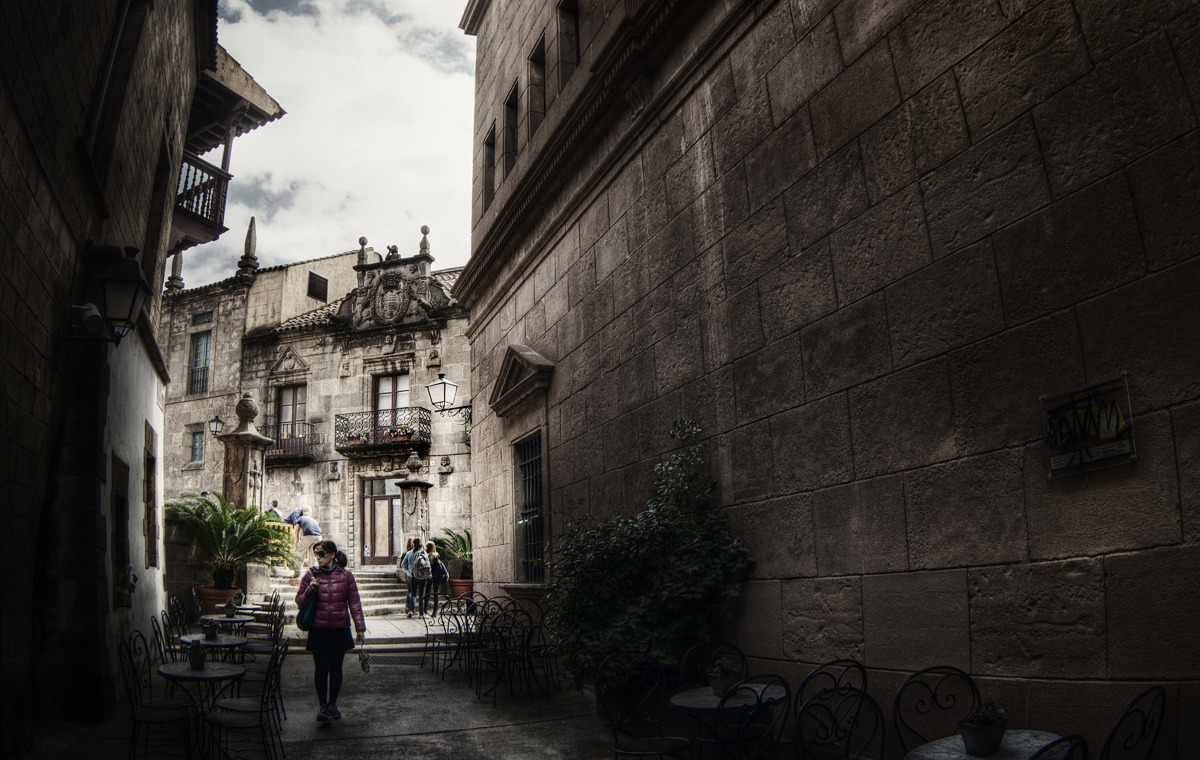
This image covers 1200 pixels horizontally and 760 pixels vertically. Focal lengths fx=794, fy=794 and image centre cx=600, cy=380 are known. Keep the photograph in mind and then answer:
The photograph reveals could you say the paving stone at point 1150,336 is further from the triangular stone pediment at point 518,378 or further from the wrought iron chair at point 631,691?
the triangular stone pediment at point 518,378

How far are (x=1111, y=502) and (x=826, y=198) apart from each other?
246cm

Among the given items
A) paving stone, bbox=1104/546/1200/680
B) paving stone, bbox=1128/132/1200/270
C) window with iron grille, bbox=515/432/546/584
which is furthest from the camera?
window with iron grille, bbox=515/432/546/584

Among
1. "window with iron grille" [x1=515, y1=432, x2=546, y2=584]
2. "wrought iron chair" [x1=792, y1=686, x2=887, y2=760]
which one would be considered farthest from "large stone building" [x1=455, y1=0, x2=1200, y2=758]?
"window with iron grille" [x1=515, y1=432, x2=546, y2=584]

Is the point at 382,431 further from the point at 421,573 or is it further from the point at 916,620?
the point at 916,620

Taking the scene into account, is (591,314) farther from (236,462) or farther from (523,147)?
(236,462)

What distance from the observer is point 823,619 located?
4.77m

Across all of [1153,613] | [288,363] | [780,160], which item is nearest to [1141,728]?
[1153,613]

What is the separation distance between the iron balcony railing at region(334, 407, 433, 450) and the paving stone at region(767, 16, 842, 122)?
2082 centimetres

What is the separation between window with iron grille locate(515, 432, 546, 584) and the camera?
9633mm

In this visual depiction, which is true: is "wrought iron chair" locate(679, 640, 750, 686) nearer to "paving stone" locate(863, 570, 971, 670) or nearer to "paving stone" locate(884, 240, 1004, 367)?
"paving stone" locate(863, 570, 971, 670)

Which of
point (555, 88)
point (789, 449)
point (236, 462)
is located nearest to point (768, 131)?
point (789, 449)

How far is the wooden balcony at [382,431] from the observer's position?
25547 millimetres

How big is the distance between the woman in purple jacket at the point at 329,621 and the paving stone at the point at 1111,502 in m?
5.12

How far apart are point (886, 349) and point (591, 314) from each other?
425cm
